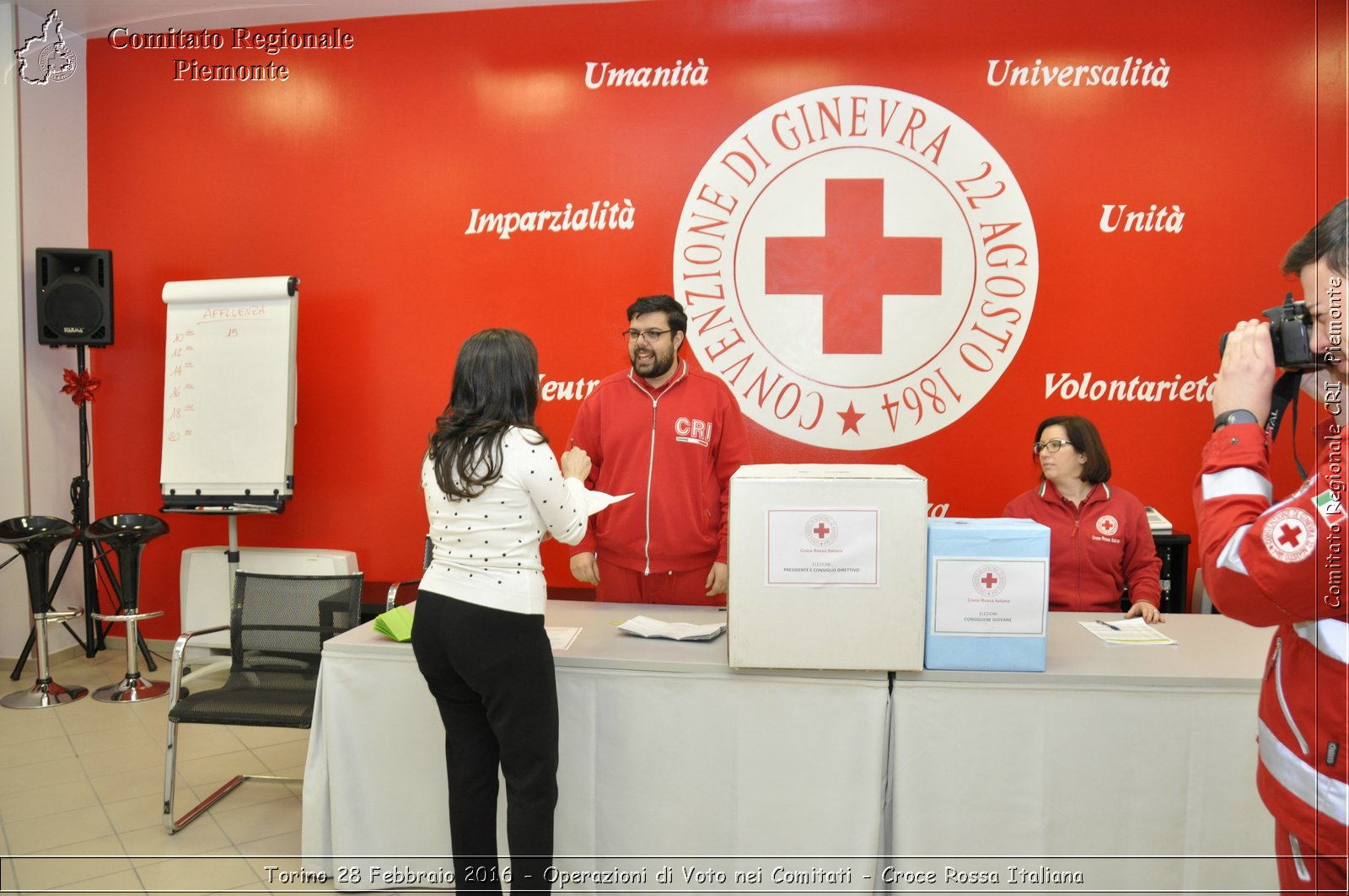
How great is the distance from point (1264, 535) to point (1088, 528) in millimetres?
1548

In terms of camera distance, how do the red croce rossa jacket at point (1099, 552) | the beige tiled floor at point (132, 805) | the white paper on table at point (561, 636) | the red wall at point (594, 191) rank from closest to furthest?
the white paper on table at point (561, 636) < the beige tiled floor at point (132, 805) < the red croce rossa jacket at point (1099, 552) < the red wall at point (594, 191)

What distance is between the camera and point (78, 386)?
3670 mm

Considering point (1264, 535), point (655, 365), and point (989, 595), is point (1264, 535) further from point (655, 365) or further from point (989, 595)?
point (655, 365)

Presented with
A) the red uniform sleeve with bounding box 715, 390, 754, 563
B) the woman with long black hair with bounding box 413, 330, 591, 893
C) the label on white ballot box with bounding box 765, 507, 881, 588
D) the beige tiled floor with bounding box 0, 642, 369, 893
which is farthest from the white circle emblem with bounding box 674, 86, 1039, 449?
the beige tiled floor with bounding box 0, 642, 369, 893

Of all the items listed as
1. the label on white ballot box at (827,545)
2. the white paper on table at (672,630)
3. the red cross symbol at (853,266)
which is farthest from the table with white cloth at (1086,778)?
the red cross symbol at (853,266)

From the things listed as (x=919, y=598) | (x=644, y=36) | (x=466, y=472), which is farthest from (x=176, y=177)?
(x=919, y=598)

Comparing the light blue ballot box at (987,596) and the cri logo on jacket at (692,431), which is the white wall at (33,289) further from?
the light blue ballot box at (987,596)

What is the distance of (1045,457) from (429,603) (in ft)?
5.57

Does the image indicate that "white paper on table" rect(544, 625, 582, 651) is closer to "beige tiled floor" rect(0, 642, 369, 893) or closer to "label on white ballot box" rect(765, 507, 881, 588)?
"label on white ballot box" rect(765, 507, 881, 588)

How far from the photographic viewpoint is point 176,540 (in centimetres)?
395

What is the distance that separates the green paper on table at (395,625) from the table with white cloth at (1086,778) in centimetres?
105

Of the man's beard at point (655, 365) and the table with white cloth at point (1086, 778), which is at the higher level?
the man's beard at point (655, 365)

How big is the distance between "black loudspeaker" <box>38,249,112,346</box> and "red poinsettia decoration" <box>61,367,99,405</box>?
5.5 inches

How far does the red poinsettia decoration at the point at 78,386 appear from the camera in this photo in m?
3.65
